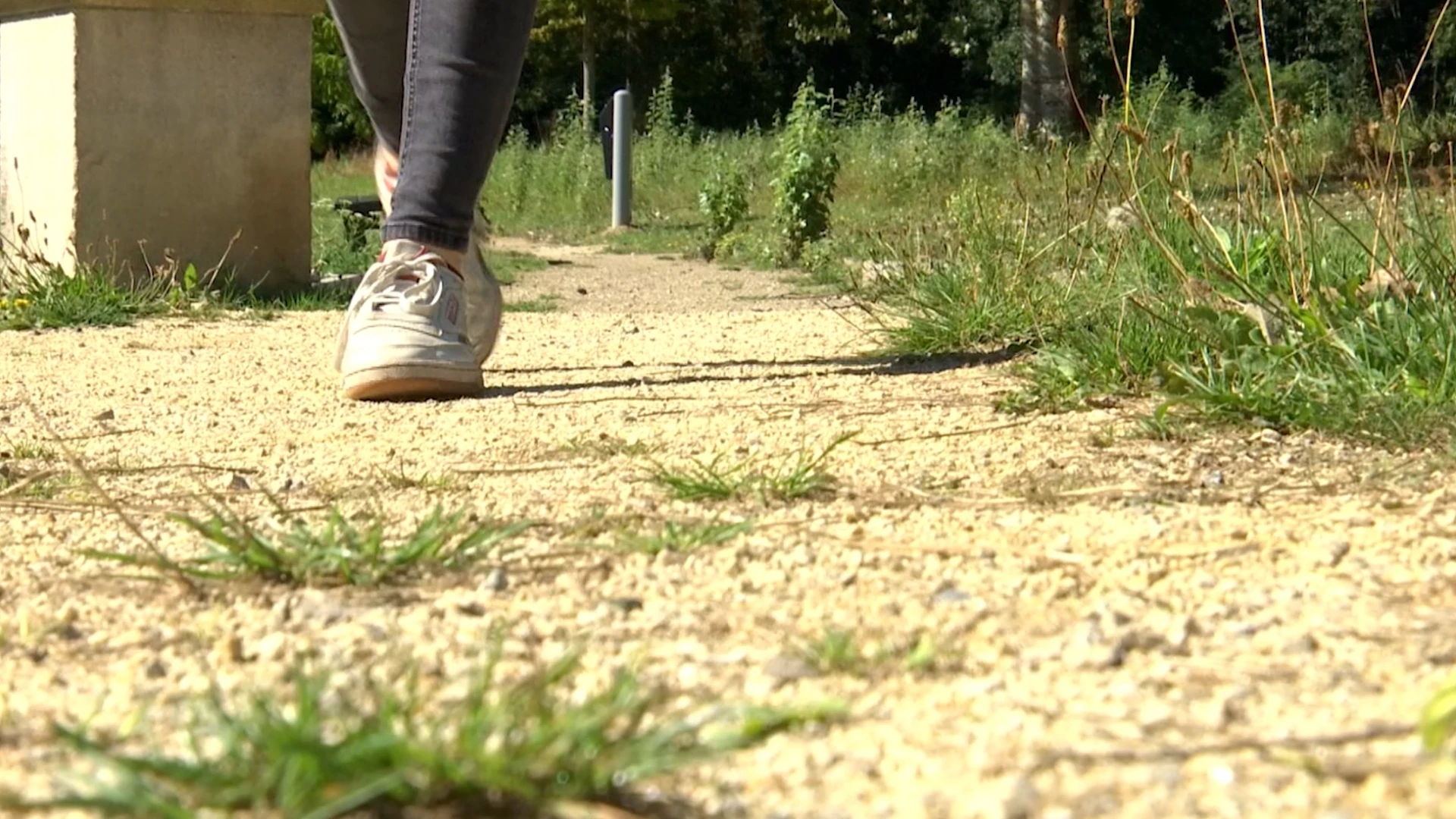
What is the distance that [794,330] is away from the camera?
4.45 metres

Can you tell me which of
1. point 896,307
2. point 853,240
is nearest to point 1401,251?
point 896,307

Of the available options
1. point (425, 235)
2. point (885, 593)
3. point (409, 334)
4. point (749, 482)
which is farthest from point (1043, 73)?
point (885, 593)

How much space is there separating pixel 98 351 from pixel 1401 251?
2875 millimetres

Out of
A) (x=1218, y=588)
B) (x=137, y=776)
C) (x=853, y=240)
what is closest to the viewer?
(x=137, y=776)

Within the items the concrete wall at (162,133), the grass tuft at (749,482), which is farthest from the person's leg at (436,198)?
the concrete wall at (162,133)

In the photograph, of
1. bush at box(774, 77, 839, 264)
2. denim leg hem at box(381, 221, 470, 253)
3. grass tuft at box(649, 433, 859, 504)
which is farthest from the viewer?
bush at box(774, 77, 839, 264)

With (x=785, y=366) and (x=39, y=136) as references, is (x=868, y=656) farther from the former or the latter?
(x=39, y=136)

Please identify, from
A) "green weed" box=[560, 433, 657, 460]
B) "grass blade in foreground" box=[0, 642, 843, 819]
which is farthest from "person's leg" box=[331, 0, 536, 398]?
"grass blade in foreground" box=[0, 642, 843, 819]

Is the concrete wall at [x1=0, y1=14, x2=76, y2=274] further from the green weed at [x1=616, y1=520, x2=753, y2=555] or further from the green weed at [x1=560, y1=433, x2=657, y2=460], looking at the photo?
the green weed at [x1=616, y1=520, x2=753, y2=555]

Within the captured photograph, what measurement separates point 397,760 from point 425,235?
2167 millimetres

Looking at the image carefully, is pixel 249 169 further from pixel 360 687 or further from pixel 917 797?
pixel 917 797

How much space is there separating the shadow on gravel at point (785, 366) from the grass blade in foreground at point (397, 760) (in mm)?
2027

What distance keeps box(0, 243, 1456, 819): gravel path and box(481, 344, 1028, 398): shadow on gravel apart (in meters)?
0.19

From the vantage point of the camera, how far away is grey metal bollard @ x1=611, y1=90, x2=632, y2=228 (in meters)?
12.2
